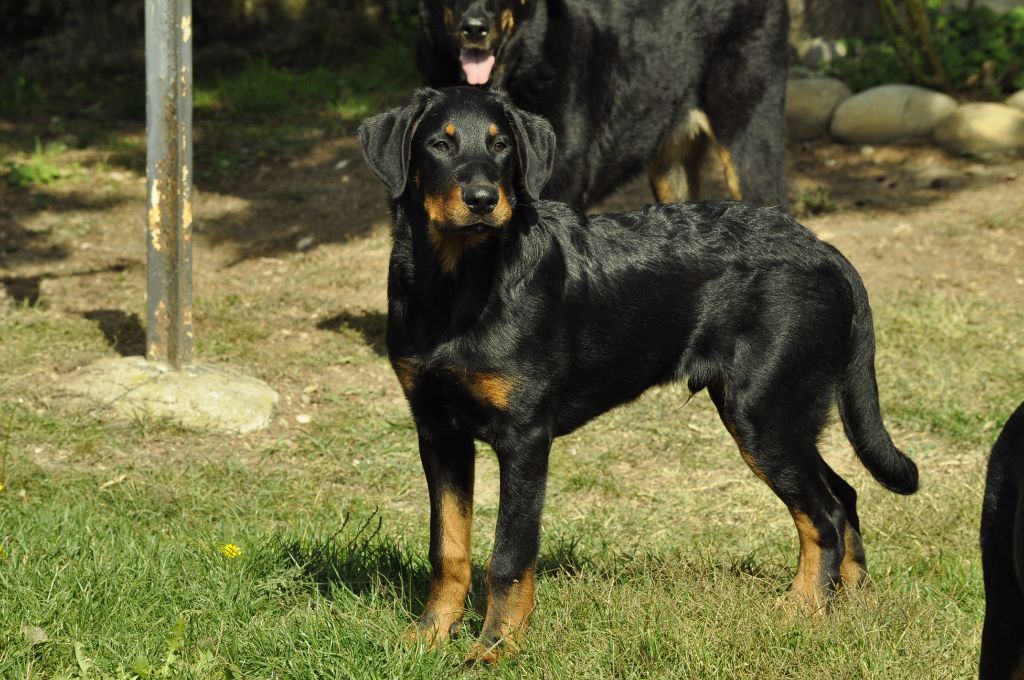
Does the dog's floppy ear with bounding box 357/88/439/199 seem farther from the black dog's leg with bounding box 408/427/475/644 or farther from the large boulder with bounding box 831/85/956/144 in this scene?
the large boulder with bounding box 831/85/956/144

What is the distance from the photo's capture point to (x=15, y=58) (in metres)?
12.5

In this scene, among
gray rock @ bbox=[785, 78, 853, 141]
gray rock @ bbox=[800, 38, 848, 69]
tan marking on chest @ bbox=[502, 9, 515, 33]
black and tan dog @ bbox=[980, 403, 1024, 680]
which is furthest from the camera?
gray rock @ bbox=[800, 38, 848, 69]

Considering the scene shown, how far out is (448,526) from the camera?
4035mm

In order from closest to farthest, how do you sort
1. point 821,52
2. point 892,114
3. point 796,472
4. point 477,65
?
1. point 796,472
2. point 477,65
3. point 892,114
4. point 821,52

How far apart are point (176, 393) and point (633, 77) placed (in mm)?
2900

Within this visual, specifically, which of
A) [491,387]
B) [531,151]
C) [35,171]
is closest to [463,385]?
[491,387]

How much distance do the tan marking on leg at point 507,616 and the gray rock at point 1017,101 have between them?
26.6ft

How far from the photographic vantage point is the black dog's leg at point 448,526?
4016 millimetres

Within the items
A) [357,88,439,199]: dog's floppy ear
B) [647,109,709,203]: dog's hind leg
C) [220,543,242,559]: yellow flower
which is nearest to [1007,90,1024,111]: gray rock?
[647,109,709,203]: dog's hind leg

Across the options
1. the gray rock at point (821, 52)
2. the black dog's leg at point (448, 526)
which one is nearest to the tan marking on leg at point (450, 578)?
the black dog's leg at point (448, 526)

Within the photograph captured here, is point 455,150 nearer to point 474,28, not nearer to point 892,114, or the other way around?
point 474,28

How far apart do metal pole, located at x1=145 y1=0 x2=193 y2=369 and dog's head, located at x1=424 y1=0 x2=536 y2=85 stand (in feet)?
3.97

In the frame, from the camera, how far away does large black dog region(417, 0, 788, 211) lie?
6395 mm

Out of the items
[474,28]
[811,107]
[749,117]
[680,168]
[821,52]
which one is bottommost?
[811,107]
